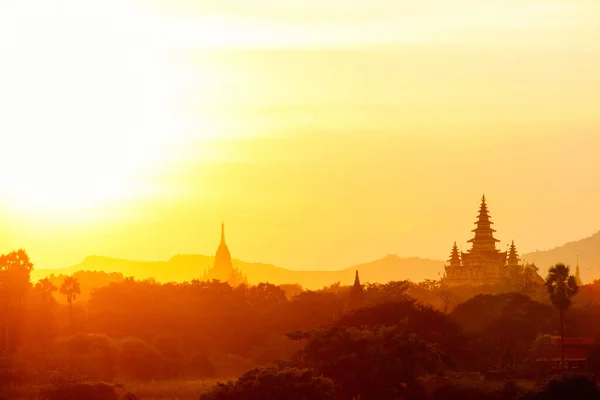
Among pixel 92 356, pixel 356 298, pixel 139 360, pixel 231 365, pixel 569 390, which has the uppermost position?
pixel 356 298

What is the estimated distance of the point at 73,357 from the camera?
11931 cm

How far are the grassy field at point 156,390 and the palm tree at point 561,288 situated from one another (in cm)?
2457

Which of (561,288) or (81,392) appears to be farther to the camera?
(561,288)

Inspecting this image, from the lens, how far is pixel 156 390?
10944 centimetres

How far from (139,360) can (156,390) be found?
12829mm

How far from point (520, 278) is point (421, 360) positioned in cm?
9664

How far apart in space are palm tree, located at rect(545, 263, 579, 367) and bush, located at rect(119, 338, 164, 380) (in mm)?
31554

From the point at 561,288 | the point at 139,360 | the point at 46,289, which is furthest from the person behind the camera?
the point at 46,289

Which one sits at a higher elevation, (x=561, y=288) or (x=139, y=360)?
(x=561, y=288)

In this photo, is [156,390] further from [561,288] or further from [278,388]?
[278,388]

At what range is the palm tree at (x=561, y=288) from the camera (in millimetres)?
107750

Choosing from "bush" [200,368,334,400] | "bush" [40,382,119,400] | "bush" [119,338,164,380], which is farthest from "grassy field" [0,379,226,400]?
"bush" [200,368,334,400]

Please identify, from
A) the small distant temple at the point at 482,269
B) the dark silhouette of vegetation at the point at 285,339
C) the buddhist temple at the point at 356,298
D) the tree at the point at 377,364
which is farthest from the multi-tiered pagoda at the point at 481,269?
the tree at the point at 377,364

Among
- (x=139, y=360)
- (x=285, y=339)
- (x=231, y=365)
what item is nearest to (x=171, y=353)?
(x=231, y=365)
